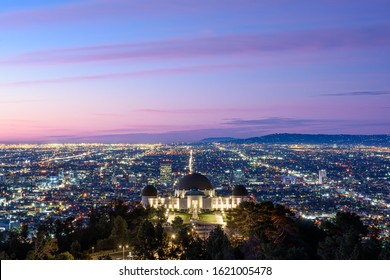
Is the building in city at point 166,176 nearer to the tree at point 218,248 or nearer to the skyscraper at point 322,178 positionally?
the skyscraper at point 322,178

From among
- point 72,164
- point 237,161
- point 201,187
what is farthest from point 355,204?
point 72,164

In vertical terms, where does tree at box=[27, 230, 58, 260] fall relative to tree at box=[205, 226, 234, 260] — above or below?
below

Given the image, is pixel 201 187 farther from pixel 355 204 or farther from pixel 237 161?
pixel 237 161

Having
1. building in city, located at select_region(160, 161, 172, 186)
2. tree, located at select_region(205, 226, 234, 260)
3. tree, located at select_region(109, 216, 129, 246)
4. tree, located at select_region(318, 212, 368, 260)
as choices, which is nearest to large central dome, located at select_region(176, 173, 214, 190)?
tree, located at select_region(109, 216, 129, 246)

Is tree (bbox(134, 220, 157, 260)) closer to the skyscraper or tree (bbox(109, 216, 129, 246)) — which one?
tree (bbox(109, 216, 129, 246))

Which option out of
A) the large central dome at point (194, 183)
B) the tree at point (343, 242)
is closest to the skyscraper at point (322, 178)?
the large central dome at point (194, 183)

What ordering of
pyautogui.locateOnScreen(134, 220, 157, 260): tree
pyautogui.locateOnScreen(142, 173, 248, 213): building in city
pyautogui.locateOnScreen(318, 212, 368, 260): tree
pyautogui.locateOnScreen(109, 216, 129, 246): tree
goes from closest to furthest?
pyautogui.locateOnScreen(318, 212, 368, 260): tree < pyautogui.locateOnScreen(134, 220, 157, 260): tree < pyautogui.locateOnScreen(109, 216, 129, 246): tree < pyautogui.locateOnScreen(142, 173, 248, 213): building in city

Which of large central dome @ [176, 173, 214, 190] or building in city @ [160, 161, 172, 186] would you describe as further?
building in city @ [160, 161, 172, 186]

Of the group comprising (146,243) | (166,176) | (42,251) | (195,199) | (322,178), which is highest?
(146,243)

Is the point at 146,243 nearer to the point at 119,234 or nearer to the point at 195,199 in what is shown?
the point at 119,234

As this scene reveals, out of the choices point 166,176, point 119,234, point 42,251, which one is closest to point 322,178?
point 166,176

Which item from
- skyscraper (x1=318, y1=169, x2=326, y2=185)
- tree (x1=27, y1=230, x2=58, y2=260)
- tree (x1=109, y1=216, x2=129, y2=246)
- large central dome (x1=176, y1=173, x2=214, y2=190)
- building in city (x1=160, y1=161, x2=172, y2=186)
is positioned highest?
large central dome (x1=176, y1=173, x2=214, y2=190)

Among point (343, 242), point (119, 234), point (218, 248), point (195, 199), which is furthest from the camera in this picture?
point (195, 199)
